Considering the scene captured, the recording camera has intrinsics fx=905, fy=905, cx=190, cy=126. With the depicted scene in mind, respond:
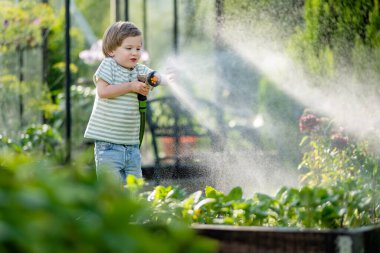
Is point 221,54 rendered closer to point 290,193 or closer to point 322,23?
point 322,23

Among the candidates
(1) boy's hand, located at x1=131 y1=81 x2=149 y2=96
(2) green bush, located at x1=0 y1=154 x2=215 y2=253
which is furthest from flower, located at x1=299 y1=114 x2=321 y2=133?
(2) green bush, located at x1=0 y1=154 x2=215 y2=253

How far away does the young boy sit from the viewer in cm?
370

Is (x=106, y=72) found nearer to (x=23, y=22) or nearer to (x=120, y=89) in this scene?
(x=120, y=89)

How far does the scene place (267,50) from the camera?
5.92m

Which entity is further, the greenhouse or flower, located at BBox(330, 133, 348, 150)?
flower, located at BBox(330, 133, 348, 150)

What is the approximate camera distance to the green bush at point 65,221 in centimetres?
108

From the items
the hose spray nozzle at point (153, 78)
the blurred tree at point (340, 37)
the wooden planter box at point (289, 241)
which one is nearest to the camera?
the wooden planter box at point (289, 241)

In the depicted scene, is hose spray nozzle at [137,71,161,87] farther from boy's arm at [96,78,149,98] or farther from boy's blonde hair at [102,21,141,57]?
boy's blonde hair at [102,21,141,57]

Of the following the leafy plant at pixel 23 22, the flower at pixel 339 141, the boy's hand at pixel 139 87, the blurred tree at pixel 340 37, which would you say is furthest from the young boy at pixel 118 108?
the leafy plant at pixel 23 22

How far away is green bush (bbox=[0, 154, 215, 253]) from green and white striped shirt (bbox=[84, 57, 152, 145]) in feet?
8.17

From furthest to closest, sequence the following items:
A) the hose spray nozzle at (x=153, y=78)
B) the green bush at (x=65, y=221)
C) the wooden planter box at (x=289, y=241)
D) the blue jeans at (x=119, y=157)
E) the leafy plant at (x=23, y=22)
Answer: the leafy plant at (x=23, y=22) → the blue jeans at (x=119, y=157) → the hose spray nozzle at (x=153, y=78) → the wooden planter box at (x=289, y=241) → the green bush at (x=65, y=221)

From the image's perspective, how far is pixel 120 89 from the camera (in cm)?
361

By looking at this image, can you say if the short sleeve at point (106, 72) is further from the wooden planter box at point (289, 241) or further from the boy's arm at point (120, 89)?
the wooden planter box at point (289, 241)

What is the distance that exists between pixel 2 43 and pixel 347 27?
275 cm
